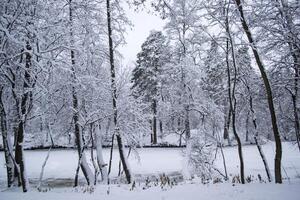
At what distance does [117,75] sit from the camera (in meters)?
16.0

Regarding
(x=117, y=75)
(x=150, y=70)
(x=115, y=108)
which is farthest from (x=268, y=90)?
(x=150, y=70)

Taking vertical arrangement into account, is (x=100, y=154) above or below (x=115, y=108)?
below

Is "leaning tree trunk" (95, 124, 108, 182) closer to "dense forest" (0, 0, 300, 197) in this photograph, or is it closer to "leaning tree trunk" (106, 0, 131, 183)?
"dense forest" (0, 0, 300, 197)

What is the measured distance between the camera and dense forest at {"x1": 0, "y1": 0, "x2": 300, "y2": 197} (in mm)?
8664

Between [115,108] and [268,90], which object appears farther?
[115,108]

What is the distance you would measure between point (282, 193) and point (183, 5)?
48.7 feet

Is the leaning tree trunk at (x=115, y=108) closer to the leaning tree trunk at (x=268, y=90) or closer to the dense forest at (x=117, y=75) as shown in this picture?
the dense forest at (x=117, y=75)

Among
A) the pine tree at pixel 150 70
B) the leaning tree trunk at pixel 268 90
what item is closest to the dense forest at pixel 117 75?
the leaning tree trunk at pixel 268 90

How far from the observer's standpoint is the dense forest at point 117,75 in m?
8.66

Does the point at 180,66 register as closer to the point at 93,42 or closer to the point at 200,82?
the point at 200,82

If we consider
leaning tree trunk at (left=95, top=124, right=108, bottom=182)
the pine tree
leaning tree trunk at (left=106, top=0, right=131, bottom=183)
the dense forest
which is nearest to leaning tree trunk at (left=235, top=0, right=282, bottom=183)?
the dense forest

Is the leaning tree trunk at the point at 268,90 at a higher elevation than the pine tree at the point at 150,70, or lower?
lower

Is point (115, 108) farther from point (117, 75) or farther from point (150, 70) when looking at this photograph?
point (150, 70)

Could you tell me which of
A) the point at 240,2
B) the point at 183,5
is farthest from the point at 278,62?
the point at 183,5
